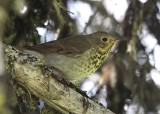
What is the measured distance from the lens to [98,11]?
5188 millimetres

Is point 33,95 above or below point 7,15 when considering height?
below

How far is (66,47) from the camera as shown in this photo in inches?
163

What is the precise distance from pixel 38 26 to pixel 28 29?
92 mm

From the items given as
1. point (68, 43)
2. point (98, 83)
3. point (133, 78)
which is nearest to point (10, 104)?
point (68, 43)

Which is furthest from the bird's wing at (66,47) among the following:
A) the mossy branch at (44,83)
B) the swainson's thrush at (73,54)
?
the mossy branch at (44,83)

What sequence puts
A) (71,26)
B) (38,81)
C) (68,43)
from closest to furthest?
(38,81) < (68,43) < (71,26)

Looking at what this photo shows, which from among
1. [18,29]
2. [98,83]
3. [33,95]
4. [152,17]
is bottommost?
[33,95]

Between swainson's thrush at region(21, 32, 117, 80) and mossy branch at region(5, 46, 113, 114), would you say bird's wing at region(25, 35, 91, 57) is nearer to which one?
swainson's thrush at region(21, 32, 117, 80)

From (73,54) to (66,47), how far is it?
0.08 meters

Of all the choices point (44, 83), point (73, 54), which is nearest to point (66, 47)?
point (73, 54)

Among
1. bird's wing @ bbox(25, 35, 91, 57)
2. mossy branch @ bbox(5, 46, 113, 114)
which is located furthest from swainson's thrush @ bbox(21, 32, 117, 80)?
mossy branch @ bbox(5, 46, 113, 114)

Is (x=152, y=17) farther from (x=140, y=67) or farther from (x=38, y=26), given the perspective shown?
(x=38, y=26)

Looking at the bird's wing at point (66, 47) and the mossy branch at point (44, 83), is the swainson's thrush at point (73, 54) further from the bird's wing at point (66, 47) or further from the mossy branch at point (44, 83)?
the mossy branch at point (44, 83)

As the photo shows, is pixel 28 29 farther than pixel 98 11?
No
